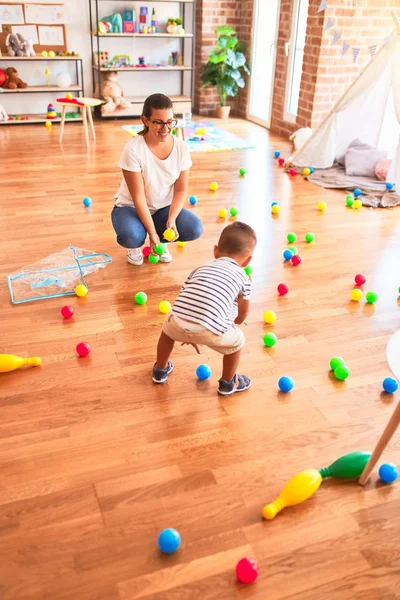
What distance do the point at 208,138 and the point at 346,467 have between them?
524cm

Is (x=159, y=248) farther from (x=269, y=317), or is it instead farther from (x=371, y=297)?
(x=371, y=297)

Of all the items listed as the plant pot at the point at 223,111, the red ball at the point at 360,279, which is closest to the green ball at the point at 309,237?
the red ball at the point at 360,279

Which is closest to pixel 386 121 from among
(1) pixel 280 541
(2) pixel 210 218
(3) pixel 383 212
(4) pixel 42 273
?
(3) pixel 383 212

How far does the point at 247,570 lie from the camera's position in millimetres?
1439

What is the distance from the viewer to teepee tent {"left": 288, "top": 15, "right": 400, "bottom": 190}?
4.62 meters

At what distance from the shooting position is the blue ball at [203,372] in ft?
7.33

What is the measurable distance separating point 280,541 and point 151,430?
1.99 feet

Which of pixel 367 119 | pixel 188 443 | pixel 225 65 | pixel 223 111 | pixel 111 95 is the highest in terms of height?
pixel 225 65

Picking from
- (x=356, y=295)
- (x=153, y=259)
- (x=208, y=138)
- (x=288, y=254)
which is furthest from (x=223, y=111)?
(x=356, y=295)

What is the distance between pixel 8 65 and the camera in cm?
682

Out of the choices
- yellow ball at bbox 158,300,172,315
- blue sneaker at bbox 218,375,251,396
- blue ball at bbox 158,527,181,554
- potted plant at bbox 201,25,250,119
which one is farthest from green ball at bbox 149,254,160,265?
potted plant at bbox 201,25,250,119

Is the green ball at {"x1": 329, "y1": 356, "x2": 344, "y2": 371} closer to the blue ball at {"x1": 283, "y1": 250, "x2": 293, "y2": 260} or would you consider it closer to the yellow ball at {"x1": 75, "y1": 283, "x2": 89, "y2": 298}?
the blue ball at {"x1": 283, "y1": 250, "x2": 293, "y2": 260}

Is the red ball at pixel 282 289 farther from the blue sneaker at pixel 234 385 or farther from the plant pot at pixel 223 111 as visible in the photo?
the plant pot at pixel 223 111

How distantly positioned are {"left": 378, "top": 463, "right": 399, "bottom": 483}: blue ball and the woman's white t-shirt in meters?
1.90
